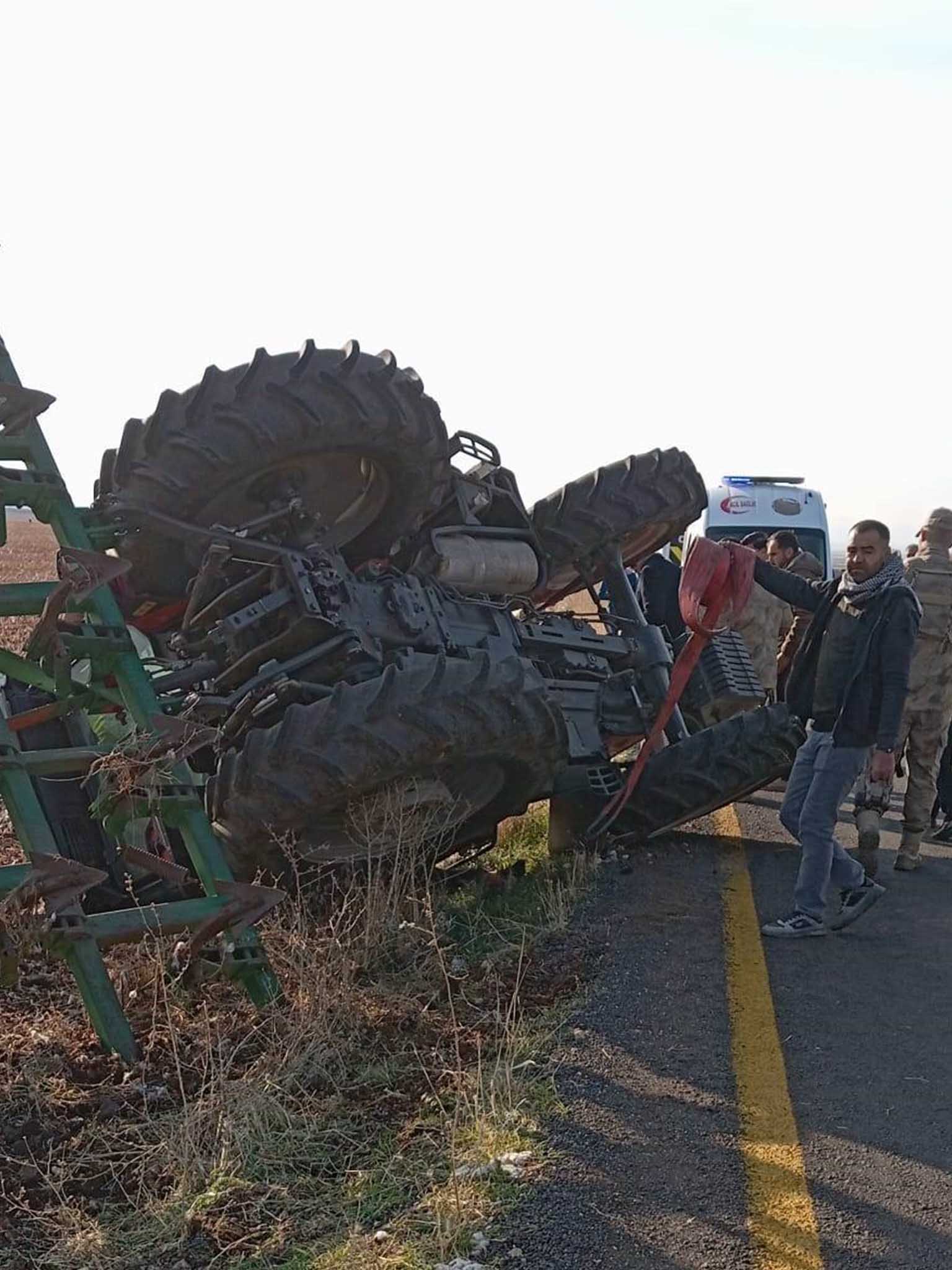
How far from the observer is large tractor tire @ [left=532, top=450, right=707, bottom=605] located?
28.5 feet

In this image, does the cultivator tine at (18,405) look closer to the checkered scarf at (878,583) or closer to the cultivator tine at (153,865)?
the cultivator tine at (153,865)

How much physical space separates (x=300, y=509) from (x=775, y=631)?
554 cm

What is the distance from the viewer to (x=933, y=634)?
319 inches

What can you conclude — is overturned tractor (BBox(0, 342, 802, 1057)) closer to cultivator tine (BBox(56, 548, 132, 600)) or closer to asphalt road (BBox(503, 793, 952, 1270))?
cultivator tine (BBox(56, 548, 132, 600))

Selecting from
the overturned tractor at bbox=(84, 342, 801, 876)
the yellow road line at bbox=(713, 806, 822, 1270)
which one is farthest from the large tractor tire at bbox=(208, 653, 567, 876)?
the yellow road line at bbox=(713, 806, 822, 1270)

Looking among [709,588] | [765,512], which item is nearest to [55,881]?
[709,588]

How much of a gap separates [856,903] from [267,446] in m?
3.46

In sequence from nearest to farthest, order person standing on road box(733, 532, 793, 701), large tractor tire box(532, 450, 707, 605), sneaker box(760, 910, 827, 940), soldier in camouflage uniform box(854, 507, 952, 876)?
sneaker box(760, 910, 827, 940) → soldier in camouflage uniform box(854, 507, 952, 876) → large tractor tire box(532, 450, 707, 605) → person standing on road box(733, 532, 793, 701)

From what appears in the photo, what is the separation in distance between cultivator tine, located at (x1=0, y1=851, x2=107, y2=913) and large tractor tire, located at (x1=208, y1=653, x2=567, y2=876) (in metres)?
0.88

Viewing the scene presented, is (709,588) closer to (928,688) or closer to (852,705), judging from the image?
(852,705)

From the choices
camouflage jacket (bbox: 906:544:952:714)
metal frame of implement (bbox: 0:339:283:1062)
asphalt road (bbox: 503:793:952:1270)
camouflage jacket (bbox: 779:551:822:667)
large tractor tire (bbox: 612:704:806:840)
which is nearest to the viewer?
asphalt road (bbox: 503:793:952:1270)

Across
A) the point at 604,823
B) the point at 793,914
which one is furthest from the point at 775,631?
the point at 793,914

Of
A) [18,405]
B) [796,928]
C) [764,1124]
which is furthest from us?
[796,928]

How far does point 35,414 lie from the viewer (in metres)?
5.52
